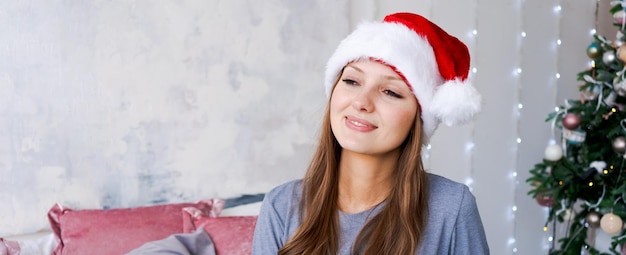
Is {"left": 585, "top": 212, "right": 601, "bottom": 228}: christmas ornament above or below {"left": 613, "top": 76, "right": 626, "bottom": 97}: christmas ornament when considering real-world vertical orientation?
below

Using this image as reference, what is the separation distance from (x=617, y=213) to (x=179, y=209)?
1.84 meters

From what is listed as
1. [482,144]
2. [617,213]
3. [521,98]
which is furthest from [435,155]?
[617,213]

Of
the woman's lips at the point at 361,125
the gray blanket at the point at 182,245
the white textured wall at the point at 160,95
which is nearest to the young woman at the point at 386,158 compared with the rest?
the woman's lips at the point at 361,125

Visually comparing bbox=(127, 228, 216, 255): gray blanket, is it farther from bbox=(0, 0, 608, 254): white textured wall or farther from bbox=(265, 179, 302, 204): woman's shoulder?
bbox=(265, 179, 302, 204): woman's shoulder

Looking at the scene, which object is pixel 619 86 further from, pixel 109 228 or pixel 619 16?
pixel 109 228

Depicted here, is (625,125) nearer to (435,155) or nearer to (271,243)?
(435,155)

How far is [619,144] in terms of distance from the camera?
8.70 ft

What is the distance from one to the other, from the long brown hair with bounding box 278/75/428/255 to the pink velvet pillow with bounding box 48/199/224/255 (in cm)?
82

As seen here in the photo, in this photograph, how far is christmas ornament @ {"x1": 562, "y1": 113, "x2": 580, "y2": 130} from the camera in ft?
9.12

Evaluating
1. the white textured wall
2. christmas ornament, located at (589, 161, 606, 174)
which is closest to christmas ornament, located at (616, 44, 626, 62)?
christmas ornament, located at (589, 161, 606, 174)

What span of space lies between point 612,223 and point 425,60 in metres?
1.69

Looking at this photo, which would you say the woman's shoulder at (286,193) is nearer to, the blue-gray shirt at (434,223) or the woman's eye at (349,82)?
the blue-gray shirt at (434,223)

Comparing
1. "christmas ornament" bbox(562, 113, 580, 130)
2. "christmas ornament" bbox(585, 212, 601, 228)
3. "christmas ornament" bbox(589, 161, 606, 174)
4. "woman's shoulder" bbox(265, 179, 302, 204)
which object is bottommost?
"christmas ornament" bbox(585, 212, 601, 228)

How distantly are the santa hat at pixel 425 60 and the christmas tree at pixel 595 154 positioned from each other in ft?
4.84
